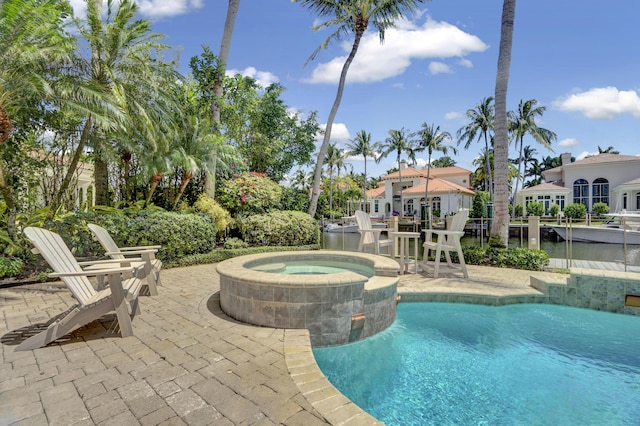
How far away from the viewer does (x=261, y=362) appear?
2.94 meters

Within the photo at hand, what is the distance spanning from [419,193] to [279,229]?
91.7 feet

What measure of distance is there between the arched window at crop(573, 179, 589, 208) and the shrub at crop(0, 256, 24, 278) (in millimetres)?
42053

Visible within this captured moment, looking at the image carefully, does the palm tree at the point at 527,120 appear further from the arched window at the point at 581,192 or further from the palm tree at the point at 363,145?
the palm tree at the point at 363,145

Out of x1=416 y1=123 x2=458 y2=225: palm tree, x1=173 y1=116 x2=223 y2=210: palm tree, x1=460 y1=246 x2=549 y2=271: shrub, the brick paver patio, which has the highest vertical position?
x1=416 y1=123 x2=458 y2=225: palm tree

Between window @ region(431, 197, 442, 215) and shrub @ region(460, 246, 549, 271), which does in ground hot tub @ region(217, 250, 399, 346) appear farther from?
window @ region(431, 197, 442, 215)

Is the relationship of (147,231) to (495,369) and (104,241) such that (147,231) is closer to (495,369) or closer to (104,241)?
(104,241)

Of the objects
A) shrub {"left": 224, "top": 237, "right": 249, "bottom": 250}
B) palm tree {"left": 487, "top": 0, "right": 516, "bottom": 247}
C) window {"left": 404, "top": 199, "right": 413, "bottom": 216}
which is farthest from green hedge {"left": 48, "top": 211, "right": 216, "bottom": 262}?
window {"left": 404, "top": 199, "right": 413, "bottom": 216}

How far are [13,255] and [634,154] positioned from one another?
45.0m

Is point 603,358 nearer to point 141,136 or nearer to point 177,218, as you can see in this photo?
point 177,218

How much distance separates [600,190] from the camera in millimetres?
30953

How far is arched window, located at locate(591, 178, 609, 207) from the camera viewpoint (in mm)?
30547

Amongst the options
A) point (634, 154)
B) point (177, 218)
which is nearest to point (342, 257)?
point (177, 218)

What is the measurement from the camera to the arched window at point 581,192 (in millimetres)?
31767

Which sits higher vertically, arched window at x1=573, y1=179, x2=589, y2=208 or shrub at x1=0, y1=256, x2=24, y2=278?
arched window at x1=573, y1=179, x2=589, y2=208
